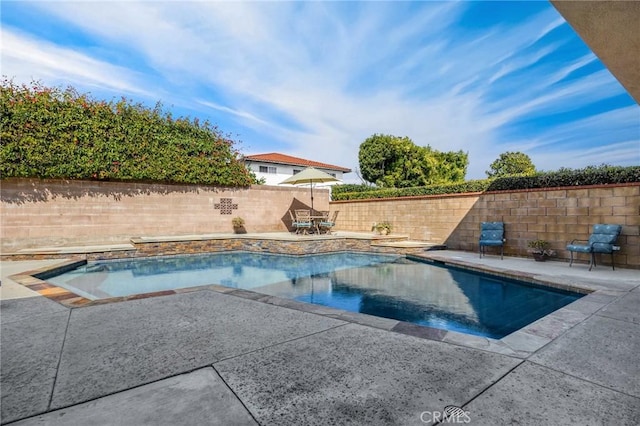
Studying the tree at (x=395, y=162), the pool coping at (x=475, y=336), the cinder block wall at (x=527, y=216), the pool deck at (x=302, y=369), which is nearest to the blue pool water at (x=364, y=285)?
the pool coping at (x=475, y=336)

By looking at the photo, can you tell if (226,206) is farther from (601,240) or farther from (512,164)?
(512,164)

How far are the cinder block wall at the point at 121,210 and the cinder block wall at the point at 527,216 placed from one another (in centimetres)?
575

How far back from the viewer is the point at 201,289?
446 centimetres

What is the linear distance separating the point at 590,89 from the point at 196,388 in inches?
595

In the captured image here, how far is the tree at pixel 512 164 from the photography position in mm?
37594

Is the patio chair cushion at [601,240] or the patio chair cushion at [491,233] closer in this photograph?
the patio chair cushion at [601,240]

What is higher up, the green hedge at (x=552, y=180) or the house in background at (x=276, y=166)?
the house in background at (x=276, y=166)

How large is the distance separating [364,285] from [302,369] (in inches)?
153

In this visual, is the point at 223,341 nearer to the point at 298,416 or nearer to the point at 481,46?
the point at 298,416

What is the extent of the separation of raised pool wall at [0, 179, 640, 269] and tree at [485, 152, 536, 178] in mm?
33331

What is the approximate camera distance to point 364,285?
579 centimetres

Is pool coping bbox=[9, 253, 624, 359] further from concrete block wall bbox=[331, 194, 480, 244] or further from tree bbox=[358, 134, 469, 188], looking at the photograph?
tree bbox=[358, 134, 469, 188]

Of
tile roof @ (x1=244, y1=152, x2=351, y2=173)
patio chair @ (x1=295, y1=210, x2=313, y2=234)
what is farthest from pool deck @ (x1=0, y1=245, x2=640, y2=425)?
tile roof @ (x1=244, y1=152, x2=351, y2=173)

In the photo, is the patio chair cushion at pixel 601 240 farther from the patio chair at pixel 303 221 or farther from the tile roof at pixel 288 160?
the tile roof at pixel 288 160
